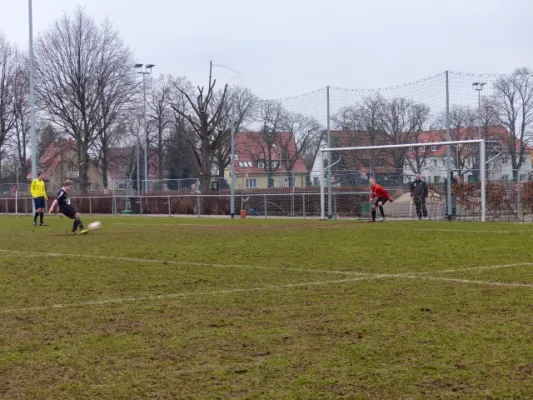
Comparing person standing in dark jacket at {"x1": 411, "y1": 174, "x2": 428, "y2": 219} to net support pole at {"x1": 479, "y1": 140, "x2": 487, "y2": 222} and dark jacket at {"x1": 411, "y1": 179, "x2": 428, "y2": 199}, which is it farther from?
net support pole at {"x1": 479, "y1": 140, "x2": 487, "y2": 222}

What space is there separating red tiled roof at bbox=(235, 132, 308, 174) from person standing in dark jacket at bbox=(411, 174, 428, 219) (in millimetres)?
9513

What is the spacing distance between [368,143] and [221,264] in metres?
20.8

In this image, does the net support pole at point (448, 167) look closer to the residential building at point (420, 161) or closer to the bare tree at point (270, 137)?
the residential building at point (420, 161)

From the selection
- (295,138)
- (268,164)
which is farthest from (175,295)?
(268,164)

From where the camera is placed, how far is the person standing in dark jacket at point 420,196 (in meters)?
28.6

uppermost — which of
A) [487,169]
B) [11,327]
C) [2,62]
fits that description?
[2,62]

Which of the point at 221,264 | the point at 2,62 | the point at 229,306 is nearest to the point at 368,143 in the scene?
the point at 221,264

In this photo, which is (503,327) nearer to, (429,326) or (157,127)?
(429,326)

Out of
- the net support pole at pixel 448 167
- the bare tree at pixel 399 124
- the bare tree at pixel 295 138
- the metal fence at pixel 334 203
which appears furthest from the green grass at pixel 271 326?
the bare tree at pixel 295 138

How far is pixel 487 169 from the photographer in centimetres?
2836

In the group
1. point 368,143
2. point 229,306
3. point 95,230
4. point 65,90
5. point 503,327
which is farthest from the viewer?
point 65,90

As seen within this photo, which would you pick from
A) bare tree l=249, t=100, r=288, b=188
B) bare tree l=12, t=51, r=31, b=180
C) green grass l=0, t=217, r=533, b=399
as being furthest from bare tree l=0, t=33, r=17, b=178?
green grass l=0, t=217, r=533, b=399

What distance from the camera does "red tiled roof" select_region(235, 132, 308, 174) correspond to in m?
41.1

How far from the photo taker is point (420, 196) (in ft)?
94.0
